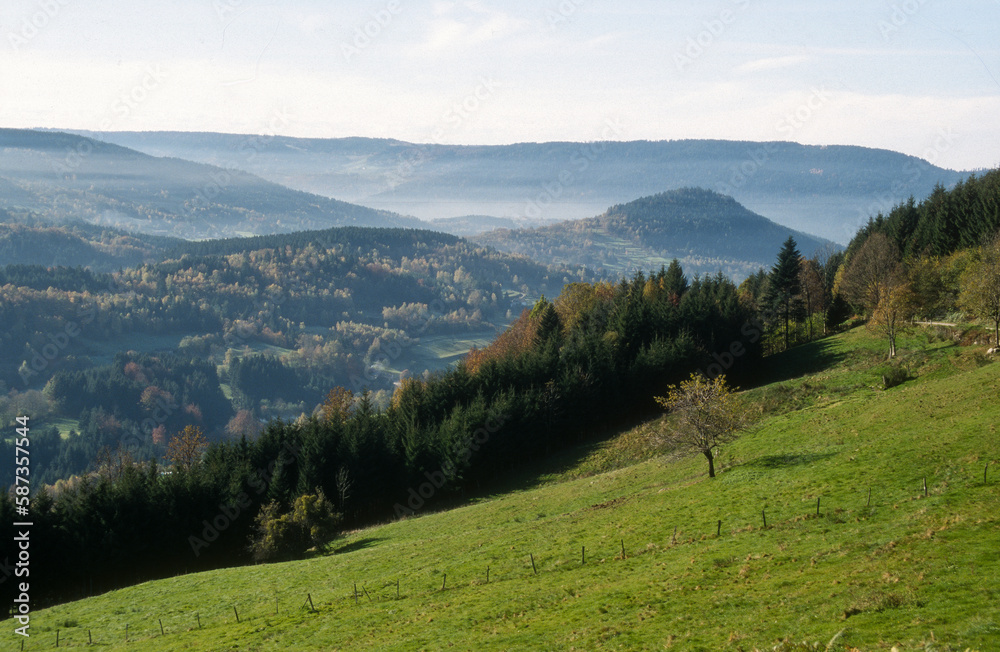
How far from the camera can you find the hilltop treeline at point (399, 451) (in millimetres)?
55875

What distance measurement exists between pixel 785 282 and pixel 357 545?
244 ft

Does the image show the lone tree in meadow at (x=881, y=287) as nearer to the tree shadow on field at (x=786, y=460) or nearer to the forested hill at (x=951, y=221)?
the forested hill at (x=951, y=221)

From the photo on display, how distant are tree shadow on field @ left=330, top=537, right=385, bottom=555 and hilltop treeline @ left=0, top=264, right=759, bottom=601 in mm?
12836

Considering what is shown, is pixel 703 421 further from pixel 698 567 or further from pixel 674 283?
pixel 674 283

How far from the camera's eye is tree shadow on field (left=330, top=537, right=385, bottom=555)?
48856mm

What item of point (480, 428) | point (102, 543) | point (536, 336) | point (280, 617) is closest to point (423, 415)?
point (480, 428)

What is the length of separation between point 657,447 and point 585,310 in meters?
47.6

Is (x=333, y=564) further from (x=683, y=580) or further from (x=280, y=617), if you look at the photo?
(x=683, y=580)

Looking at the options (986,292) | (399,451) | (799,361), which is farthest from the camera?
(799,361)

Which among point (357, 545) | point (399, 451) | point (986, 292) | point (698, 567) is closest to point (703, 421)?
point (698, 567)

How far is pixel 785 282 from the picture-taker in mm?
95312

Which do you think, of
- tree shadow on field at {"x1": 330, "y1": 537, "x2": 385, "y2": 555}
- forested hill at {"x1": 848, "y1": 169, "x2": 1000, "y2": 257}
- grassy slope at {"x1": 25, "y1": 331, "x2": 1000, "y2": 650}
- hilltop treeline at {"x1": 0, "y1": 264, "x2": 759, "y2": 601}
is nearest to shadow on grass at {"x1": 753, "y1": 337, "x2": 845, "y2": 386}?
hilltop treeline at {"x1": 0, "y1": 264, "x2": 759, "y2": 601}

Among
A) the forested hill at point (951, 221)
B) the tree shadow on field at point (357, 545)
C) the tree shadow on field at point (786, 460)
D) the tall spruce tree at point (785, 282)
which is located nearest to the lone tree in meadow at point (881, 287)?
the forested hill at point (951, 221)

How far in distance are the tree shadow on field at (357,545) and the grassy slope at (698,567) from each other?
40 centimetres
